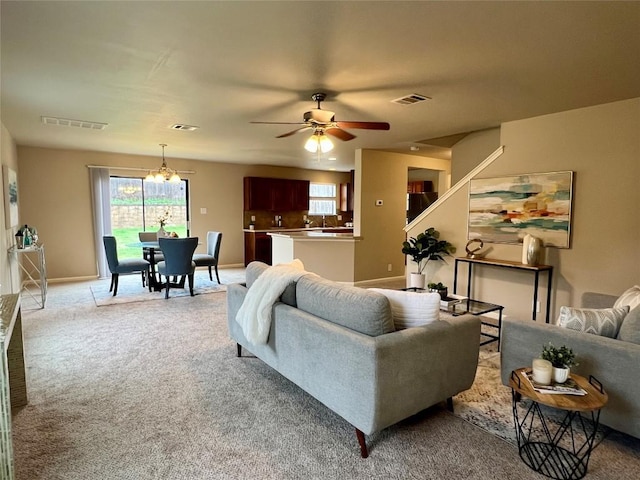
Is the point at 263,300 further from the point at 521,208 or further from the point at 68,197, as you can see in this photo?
the point at 68,197

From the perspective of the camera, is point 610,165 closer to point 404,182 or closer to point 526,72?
point 526,72

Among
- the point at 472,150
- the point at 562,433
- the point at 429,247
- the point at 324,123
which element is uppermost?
the point at 472,150

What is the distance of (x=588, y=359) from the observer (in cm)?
217

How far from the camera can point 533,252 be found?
13.3 feet

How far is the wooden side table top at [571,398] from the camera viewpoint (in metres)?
1.73

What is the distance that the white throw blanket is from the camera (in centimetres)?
261

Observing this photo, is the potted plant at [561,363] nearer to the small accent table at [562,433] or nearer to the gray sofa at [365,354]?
the small accent table at [562,433]

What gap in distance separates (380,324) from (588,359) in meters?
1.27

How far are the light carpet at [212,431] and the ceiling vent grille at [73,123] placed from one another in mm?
2575

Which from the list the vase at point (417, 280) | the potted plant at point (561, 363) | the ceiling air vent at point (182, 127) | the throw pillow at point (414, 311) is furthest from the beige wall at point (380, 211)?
the potted plant at point (561, 363)

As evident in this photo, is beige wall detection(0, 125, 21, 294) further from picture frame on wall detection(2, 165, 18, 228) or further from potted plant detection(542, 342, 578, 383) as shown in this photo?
potted plant detection(542, 342, 578, 383)

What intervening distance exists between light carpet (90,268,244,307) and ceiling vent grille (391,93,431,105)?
3.98 metres

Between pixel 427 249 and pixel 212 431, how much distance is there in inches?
149

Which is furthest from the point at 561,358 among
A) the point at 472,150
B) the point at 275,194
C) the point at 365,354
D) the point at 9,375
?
the point at 275,194
